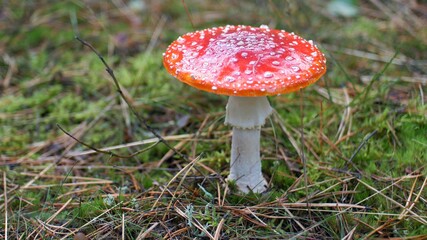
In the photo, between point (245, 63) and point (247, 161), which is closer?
point (245, 63)

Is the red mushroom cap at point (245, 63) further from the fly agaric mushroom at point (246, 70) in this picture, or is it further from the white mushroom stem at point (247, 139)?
the white mushroom stem at point (247, 139)

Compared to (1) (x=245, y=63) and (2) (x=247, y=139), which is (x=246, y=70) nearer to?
(1) (x=245, y=63)

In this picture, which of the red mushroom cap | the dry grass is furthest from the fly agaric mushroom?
the dry grass

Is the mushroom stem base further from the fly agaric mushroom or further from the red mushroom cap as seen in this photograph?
the red mushroom cap

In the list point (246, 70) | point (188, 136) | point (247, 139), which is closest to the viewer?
point (246, 70)

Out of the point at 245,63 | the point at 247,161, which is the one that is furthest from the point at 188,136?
the point at 245,63

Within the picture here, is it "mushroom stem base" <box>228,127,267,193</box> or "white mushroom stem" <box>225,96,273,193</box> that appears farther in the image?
"mushroom stem base" <box>228,127,267,193</box>
